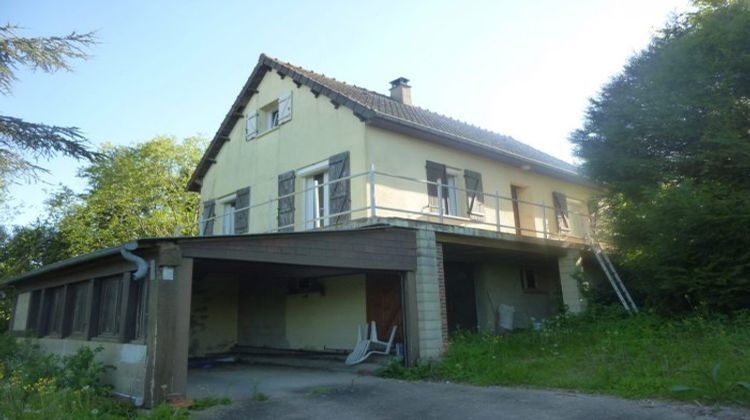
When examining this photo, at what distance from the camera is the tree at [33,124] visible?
32.2ft

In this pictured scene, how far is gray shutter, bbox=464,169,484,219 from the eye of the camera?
1302 centimetres

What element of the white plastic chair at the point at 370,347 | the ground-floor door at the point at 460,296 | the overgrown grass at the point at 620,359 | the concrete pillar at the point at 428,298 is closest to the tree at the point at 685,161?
the overgrown grass at the point at 620,359

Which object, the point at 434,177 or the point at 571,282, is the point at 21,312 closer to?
the point at 434,177

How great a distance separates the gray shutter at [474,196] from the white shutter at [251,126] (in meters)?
6.17

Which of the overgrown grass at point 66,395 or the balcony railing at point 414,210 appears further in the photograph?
the balcony railing at point 414,210

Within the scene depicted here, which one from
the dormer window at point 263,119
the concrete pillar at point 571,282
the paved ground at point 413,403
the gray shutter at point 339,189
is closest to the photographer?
the paved ground at point 413,403

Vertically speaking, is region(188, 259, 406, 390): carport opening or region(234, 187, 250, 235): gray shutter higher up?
region(234, 187, 250, 235): gray shutter

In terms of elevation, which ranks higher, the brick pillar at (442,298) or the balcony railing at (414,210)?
the balcony railing at (414,210)

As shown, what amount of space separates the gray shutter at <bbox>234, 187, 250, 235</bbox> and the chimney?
17.1ft

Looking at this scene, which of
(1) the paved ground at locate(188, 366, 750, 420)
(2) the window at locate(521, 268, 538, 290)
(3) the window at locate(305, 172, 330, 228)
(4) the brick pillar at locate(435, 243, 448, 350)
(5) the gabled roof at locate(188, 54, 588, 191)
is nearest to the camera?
(1) the paved ground at locate(188, 366, 750, 420)

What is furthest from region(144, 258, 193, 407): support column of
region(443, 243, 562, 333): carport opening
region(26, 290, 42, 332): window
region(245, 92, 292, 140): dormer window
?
region(245, 92, 292, 140): dormer window

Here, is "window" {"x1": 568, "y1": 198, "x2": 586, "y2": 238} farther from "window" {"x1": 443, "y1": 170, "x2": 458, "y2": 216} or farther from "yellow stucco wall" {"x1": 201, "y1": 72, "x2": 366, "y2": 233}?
"yellow stucco wall" {"x1": 201, "y1": 72, "x2": 366, "y2": 233}

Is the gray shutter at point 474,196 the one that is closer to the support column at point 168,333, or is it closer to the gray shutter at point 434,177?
the gray shutter at point 434,177

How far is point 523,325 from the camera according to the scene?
14.4 m
